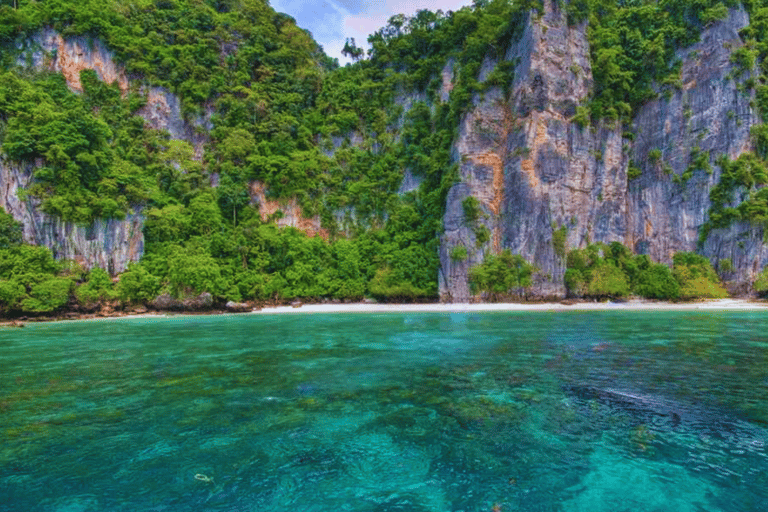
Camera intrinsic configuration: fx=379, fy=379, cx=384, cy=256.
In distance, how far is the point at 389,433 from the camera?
20.1ft

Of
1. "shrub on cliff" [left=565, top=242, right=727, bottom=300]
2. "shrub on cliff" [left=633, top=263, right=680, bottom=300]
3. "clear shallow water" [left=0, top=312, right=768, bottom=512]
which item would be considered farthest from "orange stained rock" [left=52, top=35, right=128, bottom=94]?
"shrub on cliff" [left=633, top=263, right=680, bottom=300]

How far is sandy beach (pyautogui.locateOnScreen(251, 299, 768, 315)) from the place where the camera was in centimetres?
3600

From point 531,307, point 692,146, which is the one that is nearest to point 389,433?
point 531,307

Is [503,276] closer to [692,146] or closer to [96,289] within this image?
[692,146]

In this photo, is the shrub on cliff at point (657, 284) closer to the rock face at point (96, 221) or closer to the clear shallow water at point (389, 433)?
the clear shallow water at point (389, 433)

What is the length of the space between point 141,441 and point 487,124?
4720cm

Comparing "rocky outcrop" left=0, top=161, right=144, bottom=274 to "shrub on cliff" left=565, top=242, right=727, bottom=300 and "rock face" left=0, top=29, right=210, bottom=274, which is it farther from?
"shrub on cliff" left=565, top=242, right=727, bottom=300

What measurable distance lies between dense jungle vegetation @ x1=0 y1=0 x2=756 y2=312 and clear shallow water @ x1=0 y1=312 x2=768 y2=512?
3010 centimetres

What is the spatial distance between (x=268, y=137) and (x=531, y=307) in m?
40.4

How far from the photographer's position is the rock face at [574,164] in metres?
41.8

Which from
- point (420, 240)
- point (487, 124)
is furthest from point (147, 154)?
point (487, 124)

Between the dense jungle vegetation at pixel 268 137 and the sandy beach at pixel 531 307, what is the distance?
2.31m

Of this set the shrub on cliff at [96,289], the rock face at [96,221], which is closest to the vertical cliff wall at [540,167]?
the shrub on cliff at [96,289]

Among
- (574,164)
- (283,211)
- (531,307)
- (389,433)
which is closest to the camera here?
(389,433)
